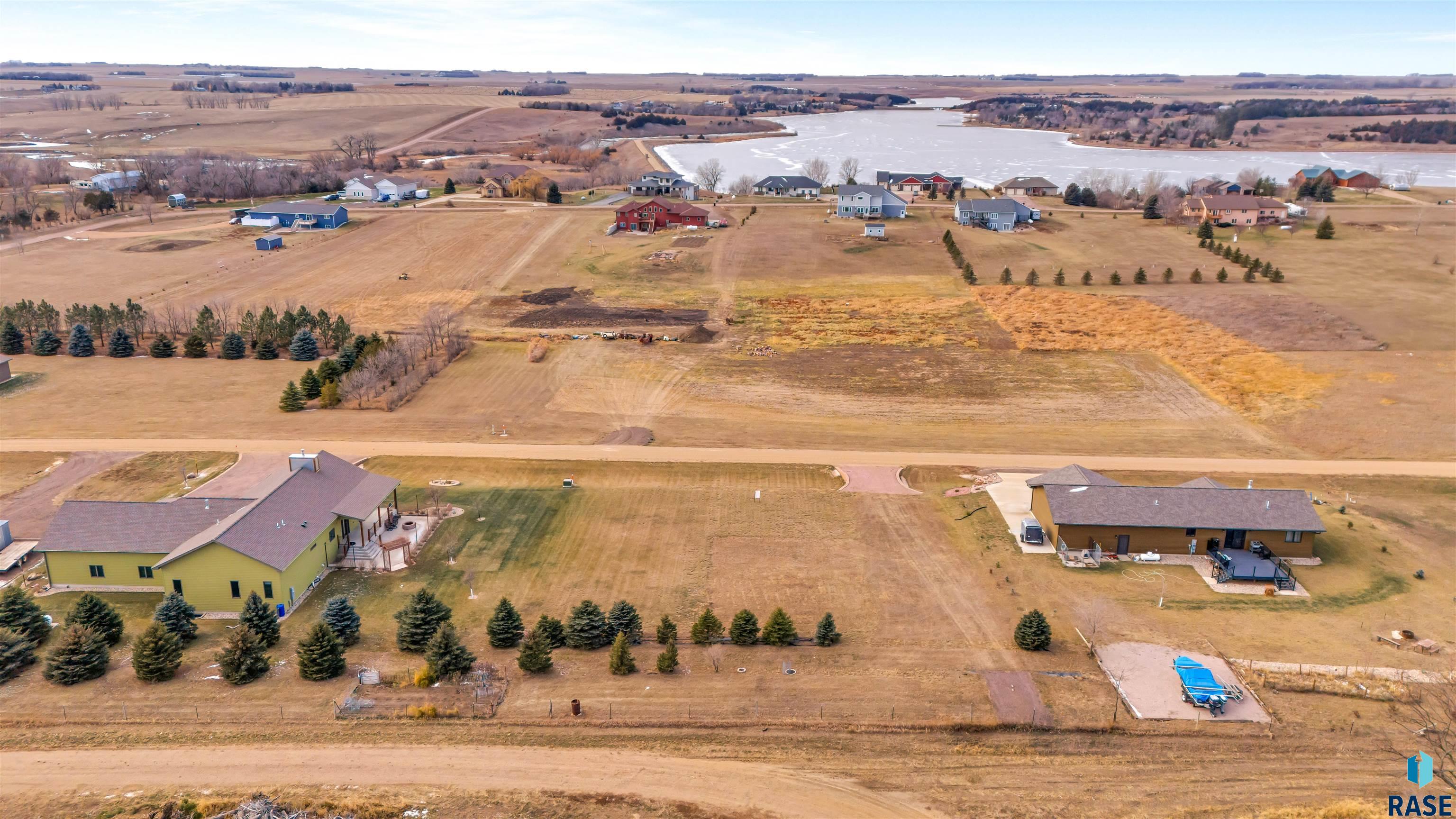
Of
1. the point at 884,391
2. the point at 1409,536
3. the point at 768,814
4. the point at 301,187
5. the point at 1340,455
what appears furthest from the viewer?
the point at 301,187

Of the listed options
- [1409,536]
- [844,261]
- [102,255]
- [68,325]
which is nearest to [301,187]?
[102,255]

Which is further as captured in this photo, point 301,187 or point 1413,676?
point 301,187

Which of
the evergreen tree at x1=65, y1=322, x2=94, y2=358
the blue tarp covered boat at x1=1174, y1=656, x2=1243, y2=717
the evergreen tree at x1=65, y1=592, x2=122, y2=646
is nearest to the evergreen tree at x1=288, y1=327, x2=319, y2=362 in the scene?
the evergreen tree at x1=65, y1=322, x2=94, y2=358

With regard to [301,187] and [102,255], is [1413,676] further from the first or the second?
[301,187]

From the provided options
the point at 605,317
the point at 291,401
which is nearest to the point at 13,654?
the point at 291,401

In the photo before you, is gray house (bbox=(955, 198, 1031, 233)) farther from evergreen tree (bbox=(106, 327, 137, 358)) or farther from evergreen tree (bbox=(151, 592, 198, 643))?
evergreen tree (bbox=(151, 592, 198, 643))

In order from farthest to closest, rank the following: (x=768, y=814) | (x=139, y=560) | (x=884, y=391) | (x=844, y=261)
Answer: (x=844, y=261) < (x=884, y=391) < (x=139, y=560) < (x=768, y=814)

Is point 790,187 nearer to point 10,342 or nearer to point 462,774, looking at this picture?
point 10,342

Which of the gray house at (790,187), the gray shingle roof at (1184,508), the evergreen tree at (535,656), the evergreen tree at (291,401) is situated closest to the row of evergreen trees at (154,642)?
the evergreen tree at (535,656)
